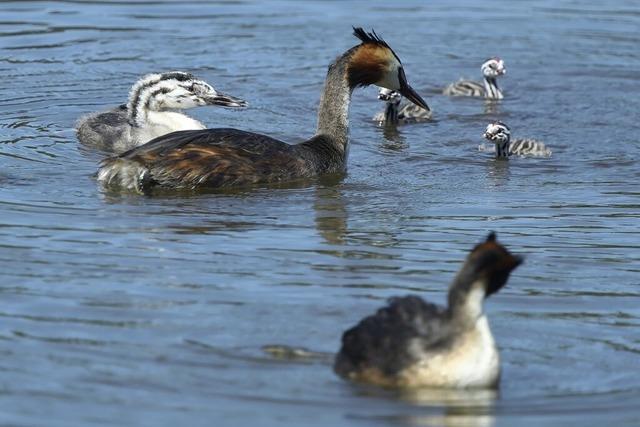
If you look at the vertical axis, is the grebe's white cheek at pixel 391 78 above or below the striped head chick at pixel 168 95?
above

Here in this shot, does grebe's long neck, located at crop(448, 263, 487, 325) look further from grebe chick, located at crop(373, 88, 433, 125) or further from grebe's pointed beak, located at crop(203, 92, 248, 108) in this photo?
grebe chick, located at crop(373, 88, 433, 125)

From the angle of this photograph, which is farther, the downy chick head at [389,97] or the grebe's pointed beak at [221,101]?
the downy chick head at [389,97]

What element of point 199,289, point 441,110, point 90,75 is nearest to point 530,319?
point 199,289

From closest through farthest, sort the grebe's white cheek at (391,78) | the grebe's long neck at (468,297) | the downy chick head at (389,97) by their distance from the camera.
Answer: the grebe's long neck at (468,297), the grebe's white cheek at (391,78), the downy chick head at (389,97)

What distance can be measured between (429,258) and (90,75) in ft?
24.3

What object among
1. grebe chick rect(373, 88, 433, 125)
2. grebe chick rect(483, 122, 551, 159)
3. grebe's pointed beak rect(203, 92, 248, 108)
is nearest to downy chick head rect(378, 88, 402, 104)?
grebe chick rect(373, 88, 433, 125)

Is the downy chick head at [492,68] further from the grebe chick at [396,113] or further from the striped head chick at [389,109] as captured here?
the striped head chick at [389,109]

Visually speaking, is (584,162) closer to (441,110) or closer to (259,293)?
(441,110)

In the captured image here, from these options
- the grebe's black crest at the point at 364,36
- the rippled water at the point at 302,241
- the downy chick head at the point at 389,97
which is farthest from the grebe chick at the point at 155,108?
the downy chick head at the point at 389,97

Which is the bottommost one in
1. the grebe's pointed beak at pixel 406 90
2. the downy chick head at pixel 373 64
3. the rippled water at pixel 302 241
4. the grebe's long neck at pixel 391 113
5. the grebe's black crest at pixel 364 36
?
the rippled water at pixel 302 241

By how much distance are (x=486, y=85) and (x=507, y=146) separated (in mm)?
2633

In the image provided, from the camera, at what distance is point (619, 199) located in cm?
1038

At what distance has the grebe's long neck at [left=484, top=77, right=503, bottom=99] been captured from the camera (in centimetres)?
1468

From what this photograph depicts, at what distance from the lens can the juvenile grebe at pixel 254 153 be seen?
33.6ft
